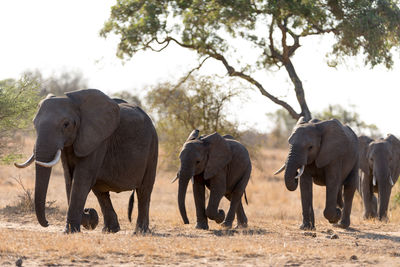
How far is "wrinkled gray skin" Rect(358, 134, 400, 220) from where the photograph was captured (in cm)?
1716

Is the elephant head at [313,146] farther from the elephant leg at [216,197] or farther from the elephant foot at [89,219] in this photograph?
the elephant foot at [89,219]

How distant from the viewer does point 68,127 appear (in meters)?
10.3

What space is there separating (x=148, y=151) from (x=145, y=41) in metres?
9.27

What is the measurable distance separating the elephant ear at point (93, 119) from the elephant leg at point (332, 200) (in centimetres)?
462

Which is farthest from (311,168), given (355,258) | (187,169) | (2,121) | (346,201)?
(2,121)

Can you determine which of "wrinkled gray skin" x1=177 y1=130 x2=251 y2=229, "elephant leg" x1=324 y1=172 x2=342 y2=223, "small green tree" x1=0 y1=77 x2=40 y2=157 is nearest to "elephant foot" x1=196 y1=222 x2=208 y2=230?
"wrinkled gray skin" x1=177 y1=130 x2=251 y2=229

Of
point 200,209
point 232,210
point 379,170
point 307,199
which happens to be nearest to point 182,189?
point 200,209

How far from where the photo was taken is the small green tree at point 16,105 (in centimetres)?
1659

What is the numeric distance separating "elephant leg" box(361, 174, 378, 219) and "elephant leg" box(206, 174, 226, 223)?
6124 millimetres

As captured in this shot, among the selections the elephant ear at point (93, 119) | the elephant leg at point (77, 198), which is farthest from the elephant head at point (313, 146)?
the elephant leg at point (77, 198)

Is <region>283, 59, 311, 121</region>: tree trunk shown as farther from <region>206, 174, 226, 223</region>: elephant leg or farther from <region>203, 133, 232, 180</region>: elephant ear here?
<region>206, 174, 226, 223</region>: elephant leg

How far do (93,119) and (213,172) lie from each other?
324 cm

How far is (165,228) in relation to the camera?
44.9ft

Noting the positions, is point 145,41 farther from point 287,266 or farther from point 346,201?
point 287,266
